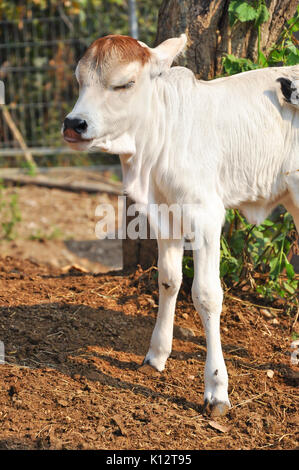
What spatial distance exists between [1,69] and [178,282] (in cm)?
679

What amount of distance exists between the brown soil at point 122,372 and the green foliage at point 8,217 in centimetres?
241

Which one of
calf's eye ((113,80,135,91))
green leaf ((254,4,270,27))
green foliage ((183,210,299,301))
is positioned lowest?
green foliage ((183,210,299,301))

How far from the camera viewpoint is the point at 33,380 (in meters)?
3.58

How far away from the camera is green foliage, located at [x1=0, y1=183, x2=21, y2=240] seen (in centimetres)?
742

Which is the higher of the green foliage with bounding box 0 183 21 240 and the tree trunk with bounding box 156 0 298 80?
the tree trunk with bounding box 156 0 298 80

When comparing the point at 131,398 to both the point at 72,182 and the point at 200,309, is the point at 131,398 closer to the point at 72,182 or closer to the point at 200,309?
the point at 200,309

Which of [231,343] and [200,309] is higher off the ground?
[200,309]

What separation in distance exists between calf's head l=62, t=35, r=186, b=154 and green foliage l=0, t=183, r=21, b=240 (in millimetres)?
4437

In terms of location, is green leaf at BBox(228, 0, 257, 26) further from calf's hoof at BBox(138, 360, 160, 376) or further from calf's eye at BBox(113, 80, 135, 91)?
calf's hoof at BBox(138, 360, 160, 376)

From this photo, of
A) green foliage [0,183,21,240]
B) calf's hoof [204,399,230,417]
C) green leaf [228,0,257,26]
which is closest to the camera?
calf's hoof [204,399,230,417]

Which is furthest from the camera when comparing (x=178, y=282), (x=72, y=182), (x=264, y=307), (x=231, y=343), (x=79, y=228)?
(x=72, y=182)

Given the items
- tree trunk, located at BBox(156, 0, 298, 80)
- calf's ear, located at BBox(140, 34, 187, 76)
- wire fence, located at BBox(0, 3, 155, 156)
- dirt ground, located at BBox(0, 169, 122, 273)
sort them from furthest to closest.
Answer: wire fence, located at BBox(0, 3, 155, 156), dirt ground, located at BBox(0, 169, 122, 273), tree trunk, located at BBox(156, 0, 298, 80), calf's ear, located at BBox(140, 34, 187, 76)

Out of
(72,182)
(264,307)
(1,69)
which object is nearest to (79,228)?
(72,182)

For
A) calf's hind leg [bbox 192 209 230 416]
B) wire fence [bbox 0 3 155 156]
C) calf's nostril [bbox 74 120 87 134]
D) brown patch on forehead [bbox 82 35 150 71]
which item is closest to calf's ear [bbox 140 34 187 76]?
brown patch on forehead [bbox 82 35 150 71]
